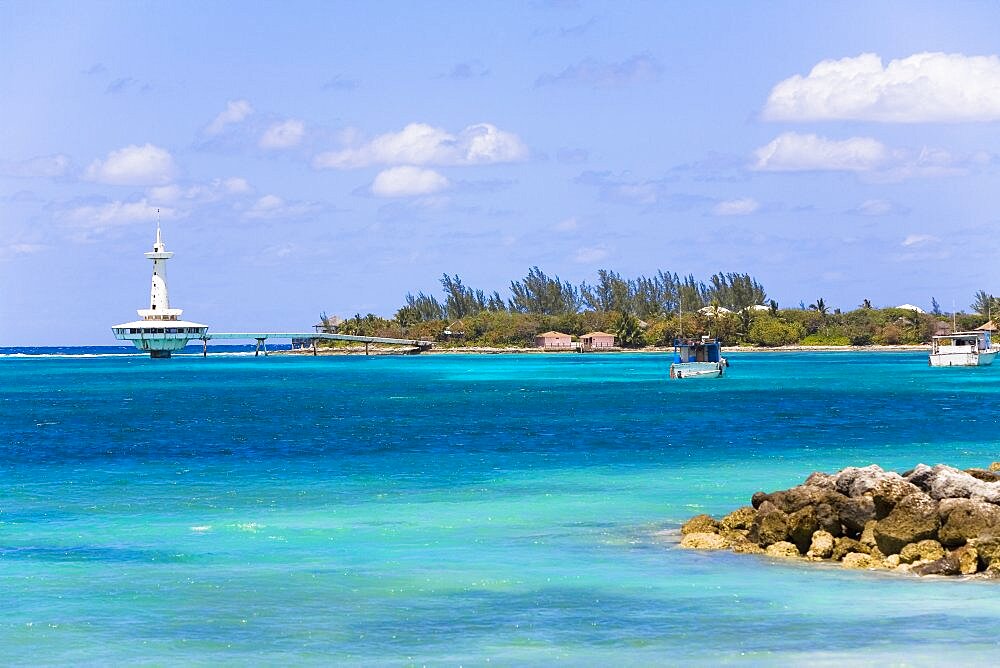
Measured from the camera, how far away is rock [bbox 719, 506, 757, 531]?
86.0ft

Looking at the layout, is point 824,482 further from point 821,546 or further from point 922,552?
point 922,552

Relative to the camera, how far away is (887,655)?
18.0 m

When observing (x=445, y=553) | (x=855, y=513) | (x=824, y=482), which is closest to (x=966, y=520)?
(x=855, y=513)

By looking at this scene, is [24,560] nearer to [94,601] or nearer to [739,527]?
[94,601]

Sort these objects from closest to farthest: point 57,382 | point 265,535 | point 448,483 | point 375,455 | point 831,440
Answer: point 265,535 < point 448,483 < point 375,455 < point 831,440 < point 57,382

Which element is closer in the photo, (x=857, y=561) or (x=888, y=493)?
(x=857, y=561)

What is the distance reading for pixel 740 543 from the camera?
25266mm

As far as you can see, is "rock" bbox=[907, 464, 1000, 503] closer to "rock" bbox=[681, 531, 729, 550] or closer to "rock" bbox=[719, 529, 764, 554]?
"rock" bbox=[719, 529, 764, 554]

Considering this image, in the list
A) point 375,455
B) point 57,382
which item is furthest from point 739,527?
point 57,382

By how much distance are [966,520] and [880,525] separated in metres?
1.45

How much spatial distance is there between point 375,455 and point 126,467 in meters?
8.44

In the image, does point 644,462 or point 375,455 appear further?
point 375,455

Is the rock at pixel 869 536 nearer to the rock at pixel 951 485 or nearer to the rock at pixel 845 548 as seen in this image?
the rock at pixel 845 548

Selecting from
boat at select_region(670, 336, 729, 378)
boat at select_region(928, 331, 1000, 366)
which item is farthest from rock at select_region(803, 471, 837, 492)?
boat at select_region(928, 331, 1000, 366)
